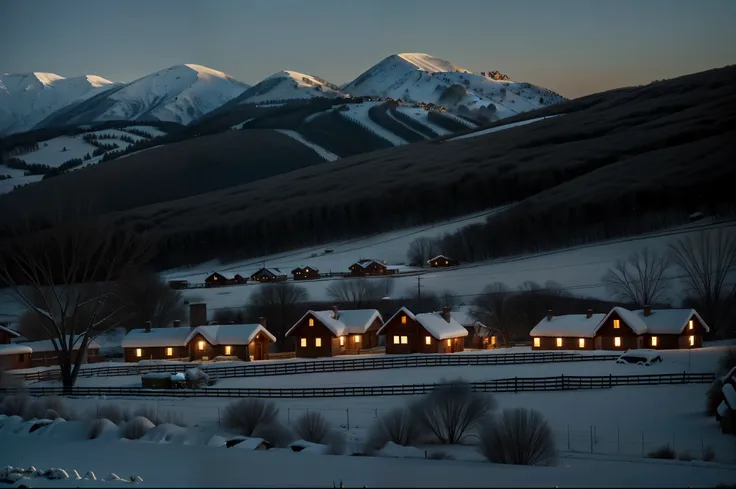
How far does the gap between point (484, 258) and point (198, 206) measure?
69.1 m

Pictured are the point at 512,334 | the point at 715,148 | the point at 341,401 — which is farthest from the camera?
the point at 715,148

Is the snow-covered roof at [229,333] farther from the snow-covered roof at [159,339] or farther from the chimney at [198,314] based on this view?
the chimney at [198,314]

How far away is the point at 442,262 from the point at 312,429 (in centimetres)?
6156

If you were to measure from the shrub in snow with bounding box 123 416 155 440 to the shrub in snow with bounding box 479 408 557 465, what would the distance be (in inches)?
442

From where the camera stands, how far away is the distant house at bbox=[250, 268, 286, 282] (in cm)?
8700

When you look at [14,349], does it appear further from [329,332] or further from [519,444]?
[519,444]

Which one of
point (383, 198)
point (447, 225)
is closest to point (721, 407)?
point (447, 225)

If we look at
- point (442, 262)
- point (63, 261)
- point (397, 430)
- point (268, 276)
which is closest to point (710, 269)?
point (442, 262)

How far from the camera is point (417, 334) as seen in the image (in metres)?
51.8

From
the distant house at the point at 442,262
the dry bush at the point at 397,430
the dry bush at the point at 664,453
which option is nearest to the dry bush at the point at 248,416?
the dry bush at the point at 397,430

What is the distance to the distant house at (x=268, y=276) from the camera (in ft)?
285

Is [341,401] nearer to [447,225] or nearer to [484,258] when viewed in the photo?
[484,258]

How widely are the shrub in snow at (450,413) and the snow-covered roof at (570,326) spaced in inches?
952

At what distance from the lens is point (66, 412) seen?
33.5 meters
